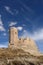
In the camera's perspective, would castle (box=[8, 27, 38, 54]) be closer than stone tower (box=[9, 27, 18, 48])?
Yes

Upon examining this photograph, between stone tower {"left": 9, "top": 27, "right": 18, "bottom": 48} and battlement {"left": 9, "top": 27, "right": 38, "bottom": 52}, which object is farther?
stone tower {"left": 9, "top": 27, "right": 18, "bottom": 48}

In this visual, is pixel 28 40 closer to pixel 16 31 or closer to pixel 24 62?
pixel 16 31

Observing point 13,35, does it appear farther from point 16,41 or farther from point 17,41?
point 17,41

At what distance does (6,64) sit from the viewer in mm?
25359

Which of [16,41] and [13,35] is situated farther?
[16,41]

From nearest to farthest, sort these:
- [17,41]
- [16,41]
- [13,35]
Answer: [13,35]
[16,41]
[17,41]

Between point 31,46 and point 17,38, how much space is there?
27.0ft

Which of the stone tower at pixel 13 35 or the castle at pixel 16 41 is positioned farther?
the stone tower at pixel 13 35

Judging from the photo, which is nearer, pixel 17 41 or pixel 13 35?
pixel 13 35

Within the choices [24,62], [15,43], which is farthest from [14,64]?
[15,43]

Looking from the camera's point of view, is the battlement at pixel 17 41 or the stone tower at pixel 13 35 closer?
the battlement at pixel 17 41

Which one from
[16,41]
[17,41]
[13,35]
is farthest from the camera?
[17,41]

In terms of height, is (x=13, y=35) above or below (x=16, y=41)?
above

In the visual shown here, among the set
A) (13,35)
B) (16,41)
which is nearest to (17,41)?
(16,41)
